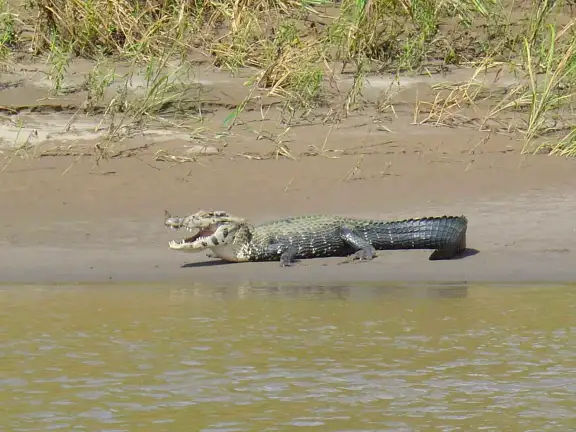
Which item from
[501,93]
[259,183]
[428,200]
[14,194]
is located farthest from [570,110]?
[14,194]

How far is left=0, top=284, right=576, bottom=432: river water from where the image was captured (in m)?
4.45

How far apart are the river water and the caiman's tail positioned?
0.66 m

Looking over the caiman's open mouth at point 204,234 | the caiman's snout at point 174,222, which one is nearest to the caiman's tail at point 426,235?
the caiman's open mouth at point 204,234

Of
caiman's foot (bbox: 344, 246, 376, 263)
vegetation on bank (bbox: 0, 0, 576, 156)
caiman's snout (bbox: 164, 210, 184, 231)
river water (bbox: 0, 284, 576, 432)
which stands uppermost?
vegetation on bank (bbox: 0, 0, 576, 156)

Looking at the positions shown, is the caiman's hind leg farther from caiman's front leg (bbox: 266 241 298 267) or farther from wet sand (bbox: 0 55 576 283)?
caiman's front leg (bbox: 266 241 298 267)

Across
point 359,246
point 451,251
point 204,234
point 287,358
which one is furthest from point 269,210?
point 287,358

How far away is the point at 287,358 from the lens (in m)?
5.35

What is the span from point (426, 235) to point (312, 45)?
11.2 ft

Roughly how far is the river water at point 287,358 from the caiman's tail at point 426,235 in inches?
25.8

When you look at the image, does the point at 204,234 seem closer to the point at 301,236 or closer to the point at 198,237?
the point at 198,237

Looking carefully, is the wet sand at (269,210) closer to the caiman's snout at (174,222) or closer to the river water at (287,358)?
the caiman's snout at (174,222)

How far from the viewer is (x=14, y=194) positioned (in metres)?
8.72

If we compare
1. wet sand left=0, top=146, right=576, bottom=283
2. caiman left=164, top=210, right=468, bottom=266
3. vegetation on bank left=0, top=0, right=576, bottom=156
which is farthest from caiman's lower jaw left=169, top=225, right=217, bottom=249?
vegetation on bank left=0, top=0, right=576, bottom=156

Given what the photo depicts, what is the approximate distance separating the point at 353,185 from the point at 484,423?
4680 mm
